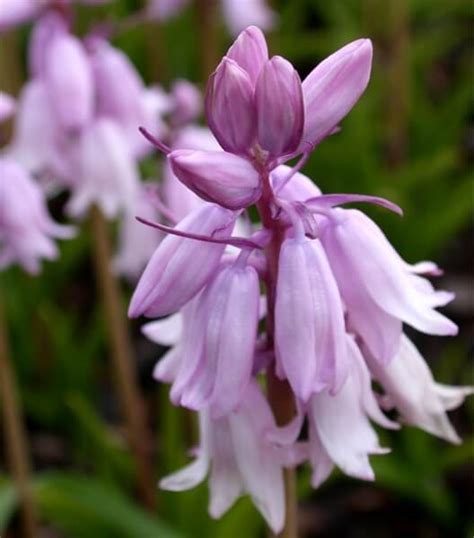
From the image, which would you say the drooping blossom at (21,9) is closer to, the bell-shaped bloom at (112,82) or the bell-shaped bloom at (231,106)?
the bell-shaped bloom at (112,82)

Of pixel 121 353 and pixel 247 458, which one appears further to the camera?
pixel 121 353

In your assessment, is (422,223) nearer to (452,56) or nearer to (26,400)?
(26,400)

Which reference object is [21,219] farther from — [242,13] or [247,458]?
[242,13]

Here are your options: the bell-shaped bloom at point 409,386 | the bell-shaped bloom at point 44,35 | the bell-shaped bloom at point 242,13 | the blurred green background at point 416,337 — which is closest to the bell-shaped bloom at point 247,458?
the bell-shaped bloom at point 409,386

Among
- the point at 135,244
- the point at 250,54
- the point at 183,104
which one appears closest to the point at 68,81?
the point at 183,104

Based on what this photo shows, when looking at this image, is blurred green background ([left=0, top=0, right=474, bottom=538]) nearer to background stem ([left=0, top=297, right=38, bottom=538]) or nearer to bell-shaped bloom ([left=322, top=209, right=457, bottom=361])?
background stem ([left=0, top=297, right=38, bottom=538])

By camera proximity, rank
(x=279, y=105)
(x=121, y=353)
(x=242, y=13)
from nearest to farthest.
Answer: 1. (x=279, y=105)
2. (x=121, y=353)
3. (x=242, y=13)

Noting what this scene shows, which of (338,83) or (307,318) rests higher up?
(338,83)
